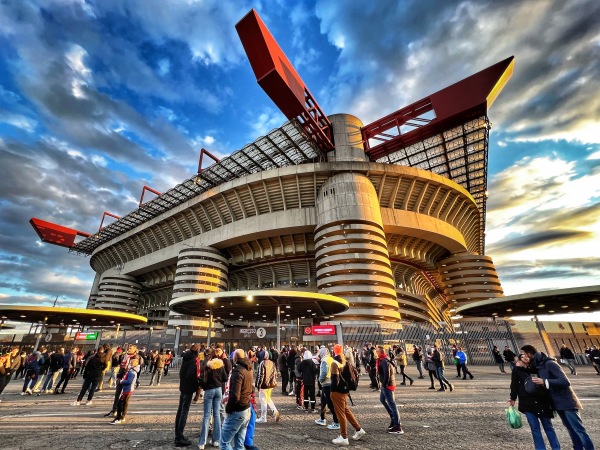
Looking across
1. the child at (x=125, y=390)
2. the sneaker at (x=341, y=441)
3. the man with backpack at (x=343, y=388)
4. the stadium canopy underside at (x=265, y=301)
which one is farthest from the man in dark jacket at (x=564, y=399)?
the stadium canopy underside at (x=265, y=301)

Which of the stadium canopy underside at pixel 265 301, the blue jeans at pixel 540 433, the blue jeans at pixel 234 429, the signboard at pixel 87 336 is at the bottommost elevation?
the blue jeans at pixel 540 433

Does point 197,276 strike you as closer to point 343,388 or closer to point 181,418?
point 181,418

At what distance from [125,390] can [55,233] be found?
77352 millimetres

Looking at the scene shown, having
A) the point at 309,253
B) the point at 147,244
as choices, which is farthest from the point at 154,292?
the point at 309,253

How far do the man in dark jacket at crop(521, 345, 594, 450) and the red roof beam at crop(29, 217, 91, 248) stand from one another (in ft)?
272

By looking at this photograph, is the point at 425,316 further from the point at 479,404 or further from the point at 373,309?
the point at 479,404

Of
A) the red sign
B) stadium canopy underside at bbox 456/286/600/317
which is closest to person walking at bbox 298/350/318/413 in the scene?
the red sign

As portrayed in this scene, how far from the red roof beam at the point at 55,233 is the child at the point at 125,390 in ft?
246

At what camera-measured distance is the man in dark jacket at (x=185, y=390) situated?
5188 millimetres

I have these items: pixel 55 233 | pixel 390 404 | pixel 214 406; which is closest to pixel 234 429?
pixel 214 406

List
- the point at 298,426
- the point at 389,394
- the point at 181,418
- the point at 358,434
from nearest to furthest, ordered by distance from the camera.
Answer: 1. the point at 181,418
2. the point at 358,434
3. the point at 389,394
4. the point at 298,426

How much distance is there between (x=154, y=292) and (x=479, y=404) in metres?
69.9

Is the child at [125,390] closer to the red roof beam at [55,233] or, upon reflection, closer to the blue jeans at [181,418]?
the blue jeans at [181,418]

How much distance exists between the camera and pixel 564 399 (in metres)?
4.12
